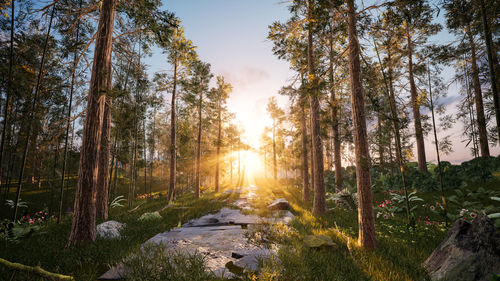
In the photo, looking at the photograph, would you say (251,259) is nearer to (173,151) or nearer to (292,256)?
(292,256)

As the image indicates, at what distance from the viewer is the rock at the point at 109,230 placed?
5091 mm

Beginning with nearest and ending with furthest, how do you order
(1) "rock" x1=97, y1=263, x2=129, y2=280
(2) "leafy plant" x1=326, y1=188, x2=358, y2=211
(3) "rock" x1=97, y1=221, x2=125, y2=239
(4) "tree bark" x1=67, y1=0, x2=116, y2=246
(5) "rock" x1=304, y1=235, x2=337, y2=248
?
(1) "rock" x1=97, y1=263, x2=129, y2=280 → (5) "rock" x1=304, y1=235, x2=337, y2=248 → (4) "tree bark" x1=67, y1=0, x2=116, y2=246 → (3) "rock" x1=97, y1=221, x2=125, y2=239 → (2) "leafy plant" x1=326, y1=188, x2=358, y2=211

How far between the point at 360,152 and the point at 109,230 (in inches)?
283

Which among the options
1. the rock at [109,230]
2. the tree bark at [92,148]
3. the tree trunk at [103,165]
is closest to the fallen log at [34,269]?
the tree bark at [92,148]

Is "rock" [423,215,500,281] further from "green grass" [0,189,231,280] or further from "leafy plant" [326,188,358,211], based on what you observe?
"leafy plant" [326,188,358,211]

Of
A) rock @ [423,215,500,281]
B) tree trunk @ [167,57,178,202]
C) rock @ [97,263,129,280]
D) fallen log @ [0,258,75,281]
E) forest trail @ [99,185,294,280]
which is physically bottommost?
forest trail @ [99,185,294,280]

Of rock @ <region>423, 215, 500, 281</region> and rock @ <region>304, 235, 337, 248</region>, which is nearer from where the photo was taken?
rock @ <region>423, 215, 500, 281</region>

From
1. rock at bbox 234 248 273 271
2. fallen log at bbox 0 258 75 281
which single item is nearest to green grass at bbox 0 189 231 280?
fallen log at bbox 0 258 75 281

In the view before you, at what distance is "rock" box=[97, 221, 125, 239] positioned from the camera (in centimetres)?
509

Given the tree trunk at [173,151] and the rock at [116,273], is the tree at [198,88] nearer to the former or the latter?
the tree trunk at [173,151]

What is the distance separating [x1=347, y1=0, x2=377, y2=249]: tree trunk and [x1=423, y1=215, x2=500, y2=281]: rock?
3.70ft

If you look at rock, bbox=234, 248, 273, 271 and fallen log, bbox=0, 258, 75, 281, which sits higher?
fallen log, bbox=0, 258, 75, 281

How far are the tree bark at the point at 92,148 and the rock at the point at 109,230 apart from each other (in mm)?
475

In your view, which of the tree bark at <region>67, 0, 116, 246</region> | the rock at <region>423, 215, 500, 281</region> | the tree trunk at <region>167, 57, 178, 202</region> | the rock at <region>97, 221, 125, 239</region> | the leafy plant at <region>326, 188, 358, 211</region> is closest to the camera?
the rock at <region>423, 215, 500, 281</region>
